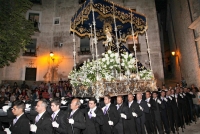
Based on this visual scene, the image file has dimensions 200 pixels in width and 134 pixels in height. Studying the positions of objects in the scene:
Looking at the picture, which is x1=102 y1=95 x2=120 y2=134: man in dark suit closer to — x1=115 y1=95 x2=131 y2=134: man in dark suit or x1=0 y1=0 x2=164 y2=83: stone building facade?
x1=115 y1=95 x2=131 y2=134: man in dark suit

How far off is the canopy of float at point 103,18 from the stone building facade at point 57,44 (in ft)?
22.4

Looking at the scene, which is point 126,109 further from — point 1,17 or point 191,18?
point 191,18

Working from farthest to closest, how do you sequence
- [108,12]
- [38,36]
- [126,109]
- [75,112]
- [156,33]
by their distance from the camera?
[38,36] → [156,33] → [108,12] → [126,109] → [75,112]

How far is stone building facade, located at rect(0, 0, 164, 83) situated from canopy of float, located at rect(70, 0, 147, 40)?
6821mm

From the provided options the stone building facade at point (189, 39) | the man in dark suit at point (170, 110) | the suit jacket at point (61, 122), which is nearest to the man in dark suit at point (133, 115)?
the suit jacket at point (61, 122)

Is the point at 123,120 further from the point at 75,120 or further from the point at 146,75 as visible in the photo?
the point at 146,75

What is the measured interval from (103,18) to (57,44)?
1000 cm

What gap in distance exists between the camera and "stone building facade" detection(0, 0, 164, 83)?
16.3 meters

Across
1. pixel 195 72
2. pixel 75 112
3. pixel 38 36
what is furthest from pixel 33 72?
pixel 195 72

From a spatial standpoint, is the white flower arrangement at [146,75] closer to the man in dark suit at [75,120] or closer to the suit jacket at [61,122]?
the man in dark suit at [75,120]

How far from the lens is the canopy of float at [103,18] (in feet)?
26.0

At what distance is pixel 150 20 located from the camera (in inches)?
679

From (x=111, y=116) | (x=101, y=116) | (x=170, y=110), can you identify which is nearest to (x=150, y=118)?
(x=170, y=110)

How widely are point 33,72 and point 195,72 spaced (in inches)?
698
